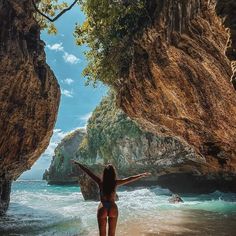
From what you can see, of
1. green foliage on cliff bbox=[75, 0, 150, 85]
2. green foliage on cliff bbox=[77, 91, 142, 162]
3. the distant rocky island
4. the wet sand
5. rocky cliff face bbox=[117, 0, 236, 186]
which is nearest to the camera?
rocky cliff face bbox=[117, 0, 236, 186]

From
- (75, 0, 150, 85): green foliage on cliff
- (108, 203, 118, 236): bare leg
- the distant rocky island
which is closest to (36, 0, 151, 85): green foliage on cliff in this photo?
(75, 0, 150, 85): green foliage on cliff

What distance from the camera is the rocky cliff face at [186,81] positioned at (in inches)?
446

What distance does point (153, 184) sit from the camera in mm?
57219

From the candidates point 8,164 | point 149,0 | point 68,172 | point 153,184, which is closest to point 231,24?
point 149,0

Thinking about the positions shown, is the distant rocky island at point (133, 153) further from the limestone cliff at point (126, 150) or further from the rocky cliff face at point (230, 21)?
the rocky cliff face at point (230, 21)

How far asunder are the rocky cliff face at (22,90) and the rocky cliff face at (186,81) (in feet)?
16.7

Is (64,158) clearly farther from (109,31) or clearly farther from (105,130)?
(109,31)

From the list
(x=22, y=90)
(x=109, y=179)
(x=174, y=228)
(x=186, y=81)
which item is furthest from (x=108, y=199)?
(x=22, y=90)

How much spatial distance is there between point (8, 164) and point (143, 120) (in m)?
8.78

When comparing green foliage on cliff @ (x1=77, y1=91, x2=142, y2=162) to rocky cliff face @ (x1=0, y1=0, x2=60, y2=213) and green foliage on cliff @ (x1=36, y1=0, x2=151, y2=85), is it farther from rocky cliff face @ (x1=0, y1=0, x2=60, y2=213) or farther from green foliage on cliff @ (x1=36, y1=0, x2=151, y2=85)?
green foliage on cliff @ (x1=36, y1=0, x2=151, y2=85)

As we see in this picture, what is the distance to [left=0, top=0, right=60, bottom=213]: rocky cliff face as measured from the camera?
56.1ft

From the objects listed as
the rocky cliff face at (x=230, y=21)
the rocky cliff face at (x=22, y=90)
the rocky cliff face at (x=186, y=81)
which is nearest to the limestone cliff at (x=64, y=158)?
the rocky cliff face at (x=22, y=90)

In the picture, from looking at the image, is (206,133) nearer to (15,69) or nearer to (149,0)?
(149,0)

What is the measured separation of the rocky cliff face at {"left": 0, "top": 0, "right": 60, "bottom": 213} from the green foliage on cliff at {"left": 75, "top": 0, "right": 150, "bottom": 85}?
297 centimetres
